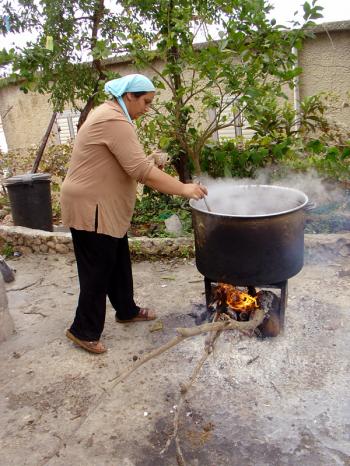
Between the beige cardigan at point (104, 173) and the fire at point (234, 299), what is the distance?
0.88 m

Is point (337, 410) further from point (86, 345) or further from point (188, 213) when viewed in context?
point (188, 213)

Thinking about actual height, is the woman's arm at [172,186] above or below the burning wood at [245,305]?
above

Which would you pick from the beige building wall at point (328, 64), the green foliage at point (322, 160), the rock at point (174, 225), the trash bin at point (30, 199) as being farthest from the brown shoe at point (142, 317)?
the beige building wall at point (328, 64)

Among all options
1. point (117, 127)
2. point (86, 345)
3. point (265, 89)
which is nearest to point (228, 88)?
point (265, 89)

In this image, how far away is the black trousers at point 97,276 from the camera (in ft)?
10.1

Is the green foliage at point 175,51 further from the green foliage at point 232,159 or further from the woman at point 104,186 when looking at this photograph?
the woman at point 104,186

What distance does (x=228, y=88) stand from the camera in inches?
179

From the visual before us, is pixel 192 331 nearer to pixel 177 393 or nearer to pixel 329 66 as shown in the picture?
pixel 177 393

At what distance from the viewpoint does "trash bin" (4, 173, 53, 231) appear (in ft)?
19.3

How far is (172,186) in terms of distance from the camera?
2.78m

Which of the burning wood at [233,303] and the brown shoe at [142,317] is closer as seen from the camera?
the burning wood at [233,303]

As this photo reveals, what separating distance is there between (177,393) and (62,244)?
3183 mm

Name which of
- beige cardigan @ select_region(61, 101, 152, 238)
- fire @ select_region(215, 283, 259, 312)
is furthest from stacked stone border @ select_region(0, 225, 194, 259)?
beige cardigan @ select_region(61, 101, 152, 238)

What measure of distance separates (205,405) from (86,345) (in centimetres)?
114
